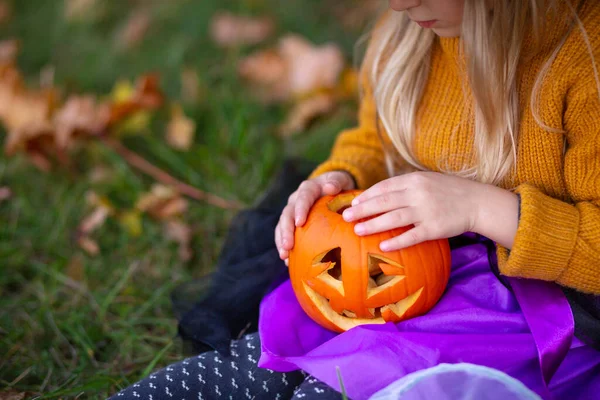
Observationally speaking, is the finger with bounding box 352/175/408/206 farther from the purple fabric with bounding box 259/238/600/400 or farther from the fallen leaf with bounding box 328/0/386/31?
the fallen leaf with bounding box 328/0/386/31

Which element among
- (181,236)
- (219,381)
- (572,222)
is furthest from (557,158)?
(181,236)

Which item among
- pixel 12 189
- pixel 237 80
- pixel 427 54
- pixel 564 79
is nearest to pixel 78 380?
pixel 12 189

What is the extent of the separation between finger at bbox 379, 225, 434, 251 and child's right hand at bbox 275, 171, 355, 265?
0.18 m

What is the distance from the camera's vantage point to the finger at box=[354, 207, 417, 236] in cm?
118

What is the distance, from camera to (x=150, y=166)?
87.8 inches

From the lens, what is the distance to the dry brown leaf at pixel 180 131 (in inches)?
88.0

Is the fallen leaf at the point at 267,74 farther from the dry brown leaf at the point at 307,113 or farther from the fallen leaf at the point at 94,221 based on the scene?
the fallen leaf at the point at 94,221

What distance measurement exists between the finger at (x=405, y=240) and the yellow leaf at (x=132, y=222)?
3.53 ft

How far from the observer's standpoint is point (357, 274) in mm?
1187

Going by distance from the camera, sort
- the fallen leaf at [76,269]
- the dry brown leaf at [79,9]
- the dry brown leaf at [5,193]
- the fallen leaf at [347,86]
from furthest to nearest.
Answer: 1. the dry brown leaf at [79,9]
2. the fallen leaf at [347,86]
3. the dry brown leaf at [5,193]
4. the fallen leaf at [76,269]

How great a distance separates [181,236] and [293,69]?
911mm

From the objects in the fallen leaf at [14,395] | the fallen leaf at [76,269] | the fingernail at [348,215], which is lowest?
the fallen leaf at [14,395]

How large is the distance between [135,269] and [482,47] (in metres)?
1.18

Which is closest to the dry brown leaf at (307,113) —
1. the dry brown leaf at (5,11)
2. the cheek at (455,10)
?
the cheek at (455,10)
